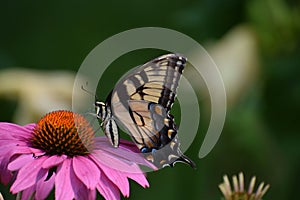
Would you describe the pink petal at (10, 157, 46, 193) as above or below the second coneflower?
above

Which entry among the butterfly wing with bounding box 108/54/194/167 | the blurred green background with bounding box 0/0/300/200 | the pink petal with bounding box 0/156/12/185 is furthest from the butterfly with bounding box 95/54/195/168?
the blurred green background with bounding box 0/0/300/200

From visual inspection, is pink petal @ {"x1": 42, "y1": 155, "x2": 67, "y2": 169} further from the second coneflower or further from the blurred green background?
the blurred green background

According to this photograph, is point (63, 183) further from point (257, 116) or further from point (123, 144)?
point (257, 116)

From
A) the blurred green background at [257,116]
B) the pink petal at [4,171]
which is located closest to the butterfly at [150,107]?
the pink petal at [4,171]

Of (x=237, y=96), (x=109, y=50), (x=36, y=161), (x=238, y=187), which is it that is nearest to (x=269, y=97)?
(x=237, y=96)

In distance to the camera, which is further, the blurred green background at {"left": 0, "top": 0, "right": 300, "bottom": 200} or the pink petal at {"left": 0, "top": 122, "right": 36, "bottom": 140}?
the blurred green background at {"left": 0, "top": 0, "right": 300, "bottom": 200}

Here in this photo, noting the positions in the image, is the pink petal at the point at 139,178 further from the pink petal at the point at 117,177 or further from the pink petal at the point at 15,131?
the pink petal at the point at 15,131

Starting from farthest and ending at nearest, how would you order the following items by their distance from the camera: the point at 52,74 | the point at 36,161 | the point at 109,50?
the point at 52,74
the point at 109,50
the point at 36,161

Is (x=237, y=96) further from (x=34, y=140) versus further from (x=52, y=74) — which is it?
(x=34, y=140)
